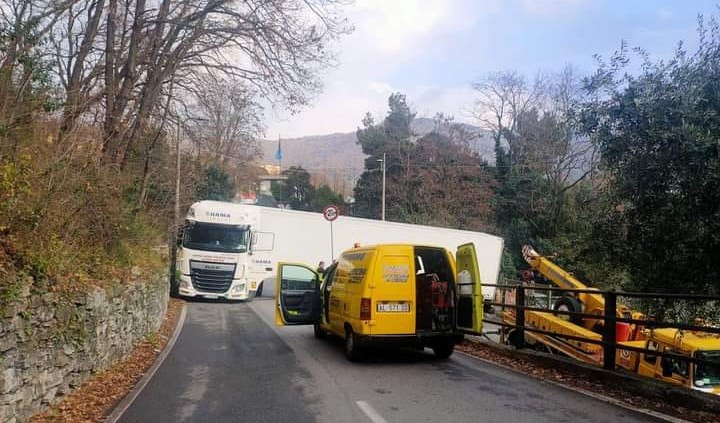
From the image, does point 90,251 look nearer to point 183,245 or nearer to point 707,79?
point 707,79

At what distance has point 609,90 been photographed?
7590 millimetres

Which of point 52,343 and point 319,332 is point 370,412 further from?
point 319,332

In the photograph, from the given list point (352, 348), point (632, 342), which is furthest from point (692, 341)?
point (352, 348)

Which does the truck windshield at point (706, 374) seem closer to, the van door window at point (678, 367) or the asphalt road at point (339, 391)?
the van door window at point (678, 367)

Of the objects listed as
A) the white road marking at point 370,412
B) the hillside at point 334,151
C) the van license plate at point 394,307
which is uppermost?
the hillside at point 334,151

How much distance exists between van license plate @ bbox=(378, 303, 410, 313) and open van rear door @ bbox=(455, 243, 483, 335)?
3.18ft

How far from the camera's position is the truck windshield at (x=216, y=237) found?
24.4 meters

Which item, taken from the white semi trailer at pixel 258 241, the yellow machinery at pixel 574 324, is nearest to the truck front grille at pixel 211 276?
the white semi trailer at pixel 258 241

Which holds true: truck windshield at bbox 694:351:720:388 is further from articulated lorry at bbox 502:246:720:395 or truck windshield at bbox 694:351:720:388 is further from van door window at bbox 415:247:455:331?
van door window at bbox 415:247:455:331

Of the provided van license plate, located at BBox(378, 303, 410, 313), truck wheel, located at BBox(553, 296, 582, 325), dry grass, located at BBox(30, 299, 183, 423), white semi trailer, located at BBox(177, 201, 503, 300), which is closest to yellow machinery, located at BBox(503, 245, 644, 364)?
truck wheel, located at BBox(553, 296, 582, 325)

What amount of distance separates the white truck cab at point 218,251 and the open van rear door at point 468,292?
15.3m

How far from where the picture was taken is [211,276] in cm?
2433

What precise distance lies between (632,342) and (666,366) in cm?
90

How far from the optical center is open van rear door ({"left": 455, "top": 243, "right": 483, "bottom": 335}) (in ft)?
33.2
